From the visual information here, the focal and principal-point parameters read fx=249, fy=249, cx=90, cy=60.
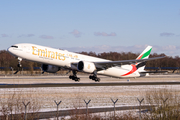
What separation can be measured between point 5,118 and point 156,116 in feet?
28.9

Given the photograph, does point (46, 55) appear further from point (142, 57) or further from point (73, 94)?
point (142, 57)

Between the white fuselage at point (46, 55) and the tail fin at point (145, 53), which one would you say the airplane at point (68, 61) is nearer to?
the white fuselage at point (46, 55)

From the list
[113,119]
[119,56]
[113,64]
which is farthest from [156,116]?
[119,56]

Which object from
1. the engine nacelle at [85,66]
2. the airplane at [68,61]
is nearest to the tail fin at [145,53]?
the airplane at [68,61]

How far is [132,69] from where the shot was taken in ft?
179

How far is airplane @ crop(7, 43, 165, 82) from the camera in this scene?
128 feet

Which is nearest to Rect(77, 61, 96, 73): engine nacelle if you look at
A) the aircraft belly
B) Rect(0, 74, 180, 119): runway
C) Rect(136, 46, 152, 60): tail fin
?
the aircraft belly

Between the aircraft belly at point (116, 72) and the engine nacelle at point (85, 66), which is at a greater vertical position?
the engine nacelle at point (85, 66)

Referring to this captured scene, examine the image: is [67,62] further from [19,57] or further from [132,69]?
[132,69]

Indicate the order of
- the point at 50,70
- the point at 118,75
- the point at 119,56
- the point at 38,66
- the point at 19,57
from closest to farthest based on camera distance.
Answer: the point at 19,57, the point at 50,70, the point at 118,75, the point at 38,66, the point at 119,56

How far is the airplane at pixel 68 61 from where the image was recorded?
39.1 m

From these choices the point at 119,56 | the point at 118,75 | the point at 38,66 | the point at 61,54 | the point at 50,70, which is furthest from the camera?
the point at 119,56

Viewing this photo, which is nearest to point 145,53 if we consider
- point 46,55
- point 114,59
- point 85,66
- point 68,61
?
point 85,66

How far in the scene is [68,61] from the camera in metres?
43.6
